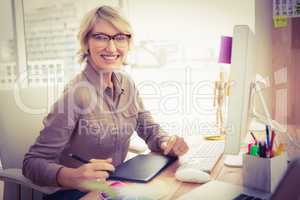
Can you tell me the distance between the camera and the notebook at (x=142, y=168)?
0.75 m

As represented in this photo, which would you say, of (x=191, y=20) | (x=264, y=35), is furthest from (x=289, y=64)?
(x=191, y=20)

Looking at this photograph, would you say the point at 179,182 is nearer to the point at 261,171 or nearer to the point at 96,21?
the point at 261,171

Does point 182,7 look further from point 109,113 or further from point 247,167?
point 247,167

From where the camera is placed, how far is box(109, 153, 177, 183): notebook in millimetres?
752

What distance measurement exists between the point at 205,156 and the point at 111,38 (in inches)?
21.4

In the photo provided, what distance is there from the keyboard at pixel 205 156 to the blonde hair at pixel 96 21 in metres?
0.49

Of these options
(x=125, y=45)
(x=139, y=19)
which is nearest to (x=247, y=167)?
(x=125, y=45)

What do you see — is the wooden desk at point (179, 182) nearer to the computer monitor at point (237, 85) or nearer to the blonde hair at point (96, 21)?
the computer monitor at point (237, 85)

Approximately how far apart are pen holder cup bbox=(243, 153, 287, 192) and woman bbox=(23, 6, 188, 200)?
294mm

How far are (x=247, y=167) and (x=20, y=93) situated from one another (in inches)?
27.4

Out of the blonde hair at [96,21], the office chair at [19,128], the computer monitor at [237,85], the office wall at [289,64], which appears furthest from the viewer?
the office wall at [289,64]

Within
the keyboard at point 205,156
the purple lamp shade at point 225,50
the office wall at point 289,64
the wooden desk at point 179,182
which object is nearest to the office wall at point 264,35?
the office wall at point 289,64

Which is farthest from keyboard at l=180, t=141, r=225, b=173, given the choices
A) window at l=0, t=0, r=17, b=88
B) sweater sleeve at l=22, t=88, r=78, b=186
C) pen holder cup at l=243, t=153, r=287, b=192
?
window at l=0, t=0, r=17, b=88

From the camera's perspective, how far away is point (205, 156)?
0.92 m
